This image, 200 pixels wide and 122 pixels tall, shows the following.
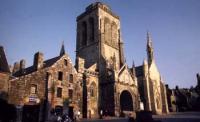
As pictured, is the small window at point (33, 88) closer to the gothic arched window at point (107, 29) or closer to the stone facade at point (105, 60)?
the stone facade at point (105, 60)

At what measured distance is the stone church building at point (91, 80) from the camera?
27703mm

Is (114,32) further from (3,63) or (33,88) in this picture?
(3,63)

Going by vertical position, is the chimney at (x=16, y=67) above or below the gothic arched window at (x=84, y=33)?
below

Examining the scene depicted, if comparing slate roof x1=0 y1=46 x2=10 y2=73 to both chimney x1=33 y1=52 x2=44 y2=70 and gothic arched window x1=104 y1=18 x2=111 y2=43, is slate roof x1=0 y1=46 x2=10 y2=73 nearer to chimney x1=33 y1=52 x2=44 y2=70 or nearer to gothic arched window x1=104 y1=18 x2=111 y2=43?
chimney x1=33 y1=52 x2=44 y2=70

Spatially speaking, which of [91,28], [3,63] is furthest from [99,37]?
[3,63]

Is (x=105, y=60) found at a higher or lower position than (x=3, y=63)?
higher

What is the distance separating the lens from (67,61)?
32.6 meters

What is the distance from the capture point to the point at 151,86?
47031 mm

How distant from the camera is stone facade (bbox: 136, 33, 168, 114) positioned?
149 feet

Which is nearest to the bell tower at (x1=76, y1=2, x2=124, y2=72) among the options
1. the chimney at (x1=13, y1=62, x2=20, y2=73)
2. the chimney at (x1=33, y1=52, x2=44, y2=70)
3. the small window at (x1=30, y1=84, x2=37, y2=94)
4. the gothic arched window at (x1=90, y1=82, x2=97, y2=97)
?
the gothic arched window at (x1=90, y1=82, x2=97, y2=97)

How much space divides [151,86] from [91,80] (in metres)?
16.4

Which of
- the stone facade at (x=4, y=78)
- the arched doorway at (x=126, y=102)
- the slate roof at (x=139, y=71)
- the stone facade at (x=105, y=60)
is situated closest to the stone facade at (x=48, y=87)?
the stone facade at (x=4, y=78)

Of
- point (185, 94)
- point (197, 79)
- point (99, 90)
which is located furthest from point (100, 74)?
point (197, 79)

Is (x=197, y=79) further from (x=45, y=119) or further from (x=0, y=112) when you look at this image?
(x=0, y=112)
